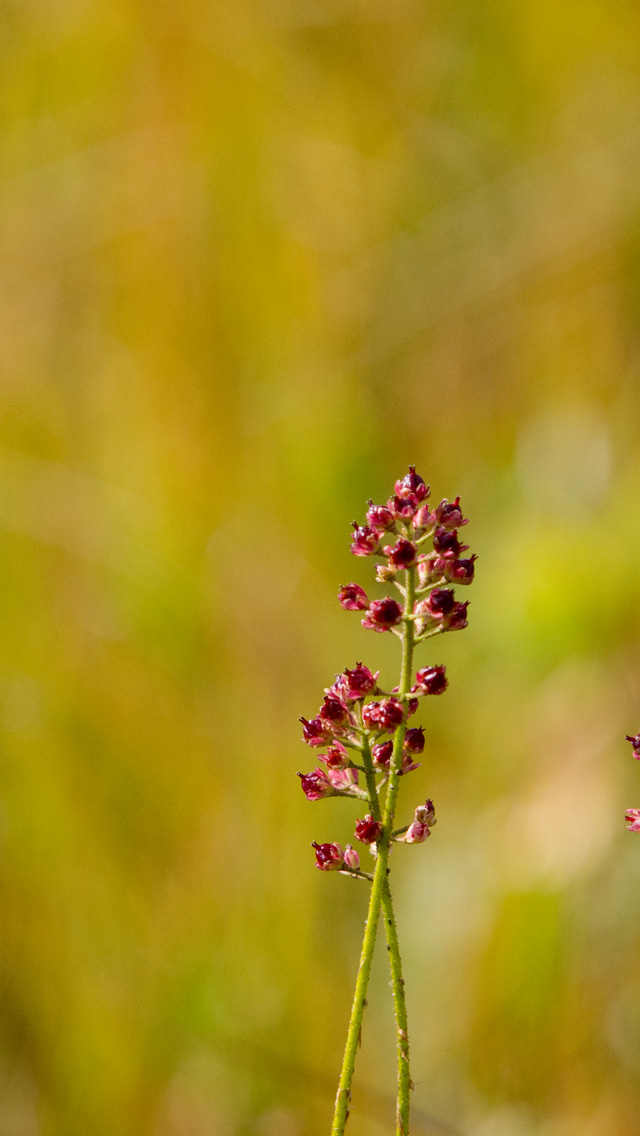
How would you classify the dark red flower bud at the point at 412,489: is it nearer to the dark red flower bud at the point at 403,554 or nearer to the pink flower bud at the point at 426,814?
the dark red flower bud at the point at 403,554

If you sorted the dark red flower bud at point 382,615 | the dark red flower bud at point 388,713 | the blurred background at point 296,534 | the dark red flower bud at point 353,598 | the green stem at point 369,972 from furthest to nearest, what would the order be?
the blurred background at point 296,534 → the dark red flower bud at point 353,598 → the dark red flower bud at point 382,615 → the dark red flower bud at point 388,713 → the green stem at point 369,972

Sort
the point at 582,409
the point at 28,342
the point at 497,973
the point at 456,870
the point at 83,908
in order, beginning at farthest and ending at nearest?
the point at 28,342 < the point at 582,409 < the point at 83,908 < the point at 456,870 < the point at 497,973

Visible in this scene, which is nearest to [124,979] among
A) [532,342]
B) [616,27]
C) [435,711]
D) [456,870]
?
[456,870]

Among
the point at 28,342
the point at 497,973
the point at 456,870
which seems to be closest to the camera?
the point at 497,973

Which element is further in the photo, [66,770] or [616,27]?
[616,27]

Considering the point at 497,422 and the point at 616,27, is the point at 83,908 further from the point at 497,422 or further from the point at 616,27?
the point at 616,27

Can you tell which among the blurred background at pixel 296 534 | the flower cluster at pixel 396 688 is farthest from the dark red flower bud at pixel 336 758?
the blurred background at pixel 296 534
